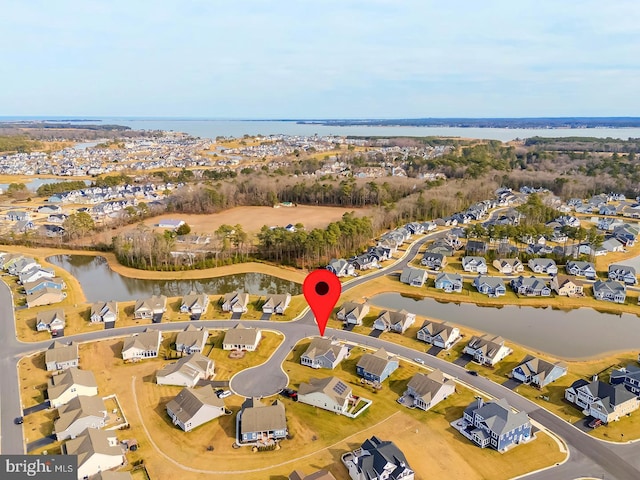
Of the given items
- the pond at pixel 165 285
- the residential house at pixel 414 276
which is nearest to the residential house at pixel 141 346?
the pond at pixel 165 285

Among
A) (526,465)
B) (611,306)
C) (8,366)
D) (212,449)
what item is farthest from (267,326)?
(611,306)

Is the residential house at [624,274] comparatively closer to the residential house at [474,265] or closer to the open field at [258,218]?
the residential house at [474,265]

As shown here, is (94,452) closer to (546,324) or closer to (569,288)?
(546,324)

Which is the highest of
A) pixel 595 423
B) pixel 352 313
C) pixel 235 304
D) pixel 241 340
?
pixel 352 313

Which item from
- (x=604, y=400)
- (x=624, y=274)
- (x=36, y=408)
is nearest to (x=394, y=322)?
(x=604, y=400)

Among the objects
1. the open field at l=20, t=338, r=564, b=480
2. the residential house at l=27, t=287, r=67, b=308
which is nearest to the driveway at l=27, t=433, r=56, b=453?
the open field at l=20, t=338, r=564, b=480

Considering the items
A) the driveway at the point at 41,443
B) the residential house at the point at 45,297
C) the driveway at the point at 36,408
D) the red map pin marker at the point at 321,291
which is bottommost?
the driveway at the point at 41,443
